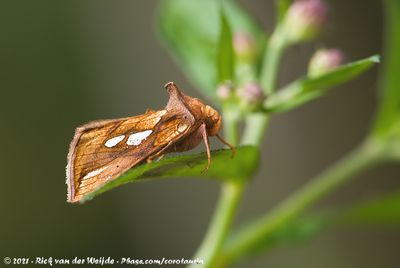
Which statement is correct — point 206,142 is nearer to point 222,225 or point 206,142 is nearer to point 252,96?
point 252,96

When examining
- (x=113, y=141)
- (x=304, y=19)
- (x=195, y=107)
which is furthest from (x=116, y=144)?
(x=304, y=19)

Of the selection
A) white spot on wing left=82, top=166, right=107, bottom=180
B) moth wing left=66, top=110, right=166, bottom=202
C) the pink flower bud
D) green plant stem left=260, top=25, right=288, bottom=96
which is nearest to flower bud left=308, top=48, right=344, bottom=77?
green plant stem left=260, top=25, right=288, bottom=96

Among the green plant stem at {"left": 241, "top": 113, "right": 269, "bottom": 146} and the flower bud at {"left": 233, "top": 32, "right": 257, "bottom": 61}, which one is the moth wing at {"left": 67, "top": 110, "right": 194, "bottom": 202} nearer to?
the green plant stem at {"left": 241, "top": 113, "right": 269, "bottom": 146}

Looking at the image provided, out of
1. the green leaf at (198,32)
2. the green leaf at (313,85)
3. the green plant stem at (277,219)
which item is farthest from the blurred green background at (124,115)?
the green leaf at (313,85)

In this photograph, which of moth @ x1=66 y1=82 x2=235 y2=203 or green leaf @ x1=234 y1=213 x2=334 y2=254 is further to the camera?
green leaf @ x1=234 y1=213 x2=334 y2=254

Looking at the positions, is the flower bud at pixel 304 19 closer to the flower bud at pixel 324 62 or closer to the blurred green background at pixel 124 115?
the flower bud at pixel 324 62

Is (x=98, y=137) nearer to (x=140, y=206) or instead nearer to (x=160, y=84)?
(x=140, y=206)
